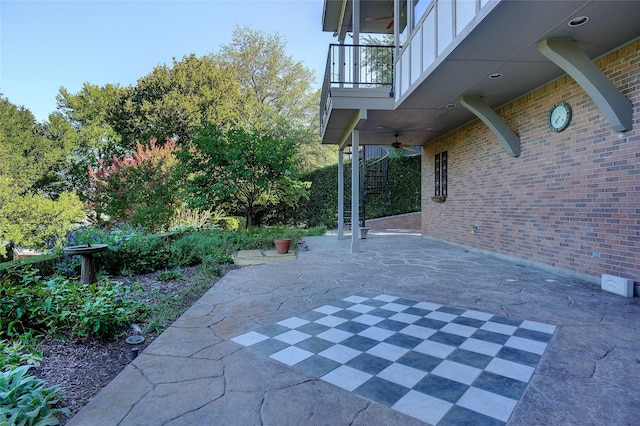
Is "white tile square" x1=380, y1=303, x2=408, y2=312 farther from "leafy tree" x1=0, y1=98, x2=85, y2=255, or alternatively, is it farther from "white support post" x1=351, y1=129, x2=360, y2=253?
"leafy tree" x1=0, y1=98, x2=85, y2=255

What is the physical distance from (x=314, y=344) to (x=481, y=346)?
1219 mm

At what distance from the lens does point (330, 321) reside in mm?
2945

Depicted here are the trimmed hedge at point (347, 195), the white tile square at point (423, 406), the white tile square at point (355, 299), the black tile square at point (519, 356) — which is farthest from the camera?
the trimmed hedge at point (347, 195)

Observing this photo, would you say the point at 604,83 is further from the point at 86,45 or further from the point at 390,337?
the point at 86,45

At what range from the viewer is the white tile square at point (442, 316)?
2.96 metres

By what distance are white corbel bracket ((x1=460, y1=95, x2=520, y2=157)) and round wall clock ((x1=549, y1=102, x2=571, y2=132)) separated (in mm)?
774

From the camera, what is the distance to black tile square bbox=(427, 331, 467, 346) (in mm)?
2457

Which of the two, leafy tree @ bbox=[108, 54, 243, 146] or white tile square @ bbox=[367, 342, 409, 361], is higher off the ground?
leafy tree @ bbox=[108, 54, 243, 146]

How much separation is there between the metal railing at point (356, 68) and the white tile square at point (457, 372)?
5.85 m

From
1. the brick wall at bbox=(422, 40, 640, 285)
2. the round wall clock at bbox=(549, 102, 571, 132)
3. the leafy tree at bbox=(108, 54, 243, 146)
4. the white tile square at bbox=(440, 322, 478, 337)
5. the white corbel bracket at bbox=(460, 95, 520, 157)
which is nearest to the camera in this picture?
the white tile square at bbox=(440, 322, 478, 337)

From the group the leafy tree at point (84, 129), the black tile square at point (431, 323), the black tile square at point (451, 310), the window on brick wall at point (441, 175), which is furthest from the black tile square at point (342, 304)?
the leafy tree at point (84, 129)

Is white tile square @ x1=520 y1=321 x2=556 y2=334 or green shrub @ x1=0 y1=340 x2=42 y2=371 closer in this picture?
green shrub @ x1=0 y1=340 x2=42 y2=371

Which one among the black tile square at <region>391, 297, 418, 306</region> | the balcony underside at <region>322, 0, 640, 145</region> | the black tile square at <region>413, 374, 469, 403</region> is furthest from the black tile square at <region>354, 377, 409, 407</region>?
the balcony underside at <region>322, 0, 640, 145</region>

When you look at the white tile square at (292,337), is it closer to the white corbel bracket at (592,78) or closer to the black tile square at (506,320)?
the black tile square at (506,320)
